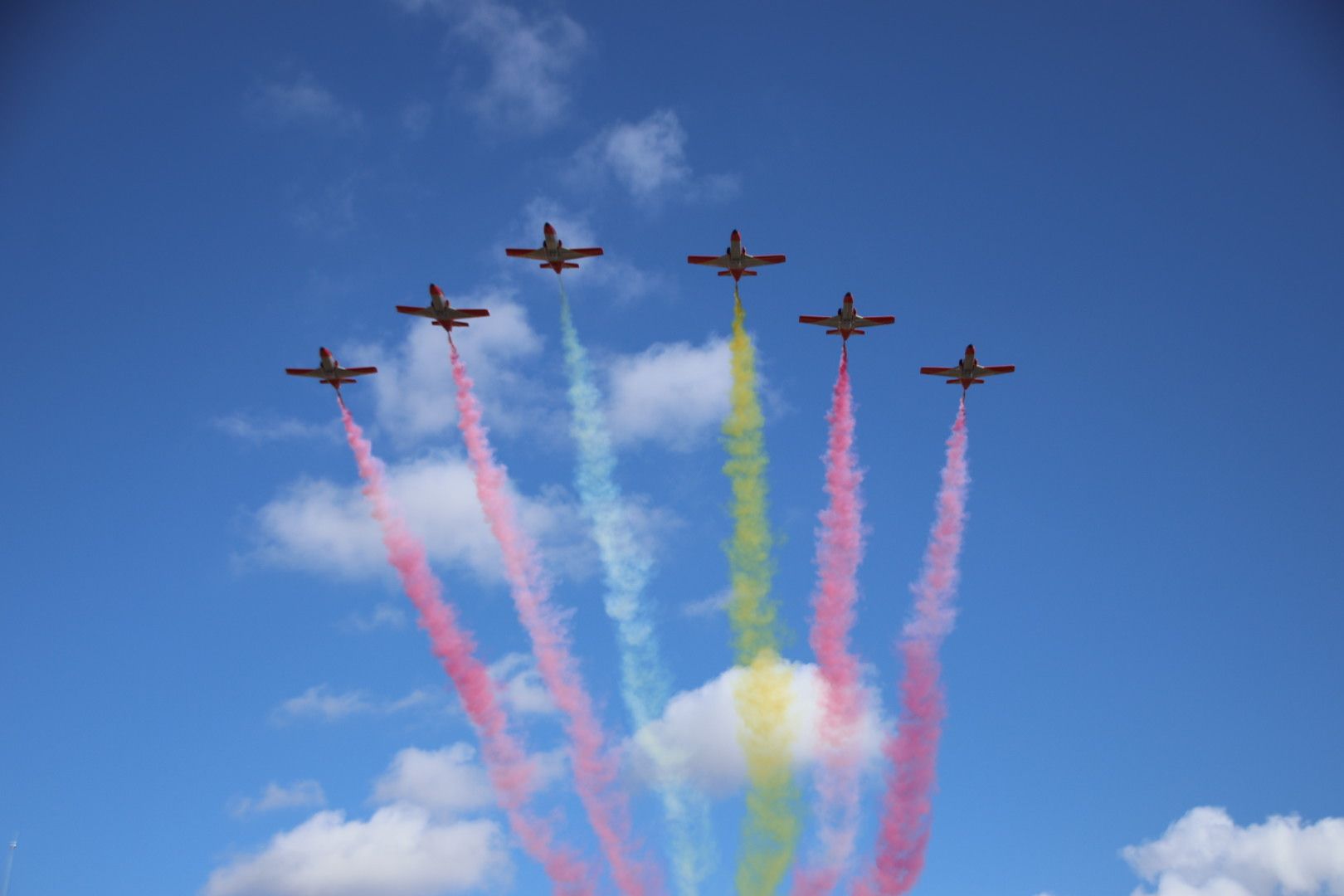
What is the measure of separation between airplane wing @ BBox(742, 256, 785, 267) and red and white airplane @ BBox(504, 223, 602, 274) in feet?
34.5

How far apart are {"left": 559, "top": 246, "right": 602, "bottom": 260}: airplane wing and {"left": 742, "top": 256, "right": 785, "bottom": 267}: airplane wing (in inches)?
414

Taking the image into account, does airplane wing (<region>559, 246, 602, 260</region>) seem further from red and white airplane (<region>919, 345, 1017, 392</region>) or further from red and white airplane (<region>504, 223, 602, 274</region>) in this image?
red and white airplane (<region>919, 345, 1017, 392</region>)

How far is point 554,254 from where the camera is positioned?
269 feet

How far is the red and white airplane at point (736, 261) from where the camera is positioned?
8181 centimetres

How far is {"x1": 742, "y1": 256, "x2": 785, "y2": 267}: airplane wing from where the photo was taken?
81938mm

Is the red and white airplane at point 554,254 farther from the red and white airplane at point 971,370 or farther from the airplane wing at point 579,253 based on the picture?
the red and white airplane at point 971,370

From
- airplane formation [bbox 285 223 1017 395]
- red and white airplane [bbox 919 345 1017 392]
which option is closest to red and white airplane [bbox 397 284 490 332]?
airplane formation [bbox 285 223 1017 395]

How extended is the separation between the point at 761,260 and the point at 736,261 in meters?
1.80

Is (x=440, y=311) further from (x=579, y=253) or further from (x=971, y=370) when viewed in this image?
(x=971, y=370)

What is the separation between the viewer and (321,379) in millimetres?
84750

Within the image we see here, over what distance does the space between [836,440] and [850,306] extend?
32.7ft

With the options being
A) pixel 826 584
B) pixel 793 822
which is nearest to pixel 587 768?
pixel 793 822

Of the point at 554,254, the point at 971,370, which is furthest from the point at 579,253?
the point at 971,370

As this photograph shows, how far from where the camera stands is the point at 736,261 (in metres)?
82.1
